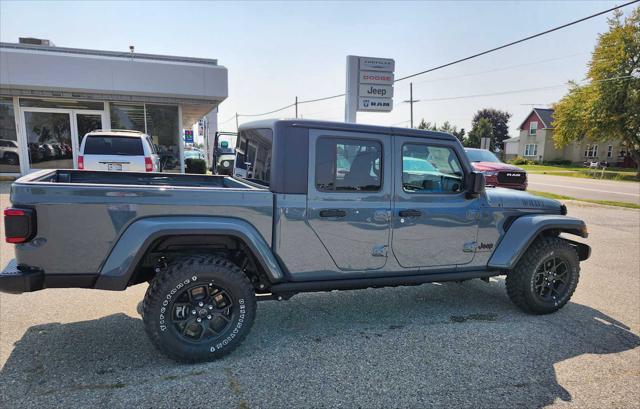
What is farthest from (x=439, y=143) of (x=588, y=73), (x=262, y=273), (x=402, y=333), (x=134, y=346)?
(x=588, y=73)

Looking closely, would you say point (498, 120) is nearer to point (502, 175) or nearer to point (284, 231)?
point (502, 175)

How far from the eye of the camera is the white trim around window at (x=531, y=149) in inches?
2168

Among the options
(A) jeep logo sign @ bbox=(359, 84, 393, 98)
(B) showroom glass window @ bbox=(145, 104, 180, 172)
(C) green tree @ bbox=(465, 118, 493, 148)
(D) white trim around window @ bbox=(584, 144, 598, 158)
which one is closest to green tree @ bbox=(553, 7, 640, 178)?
(D) white trim around window @ bbox=(584, 144, 598, 158)

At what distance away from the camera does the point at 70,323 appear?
3.71 m

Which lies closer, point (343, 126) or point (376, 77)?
point (343, 126)

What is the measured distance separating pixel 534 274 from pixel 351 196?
224cm

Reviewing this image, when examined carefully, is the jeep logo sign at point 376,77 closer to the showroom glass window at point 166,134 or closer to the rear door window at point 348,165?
the rear door window at point 348,165

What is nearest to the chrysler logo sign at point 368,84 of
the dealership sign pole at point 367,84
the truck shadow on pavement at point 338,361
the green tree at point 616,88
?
the dealership sign pole at point 367,84

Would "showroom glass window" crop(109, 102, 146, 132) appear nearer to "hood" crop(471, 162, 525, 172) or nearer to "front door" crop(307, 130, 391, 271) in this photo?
"hood" crop(471, 162, 525, 172)

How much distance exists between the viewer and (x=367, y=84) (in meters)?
9.89

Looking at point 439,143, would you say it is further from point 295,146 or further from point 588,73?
point 588,73

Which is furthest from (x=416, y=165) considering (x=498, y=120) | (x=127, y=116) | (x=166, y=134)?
(x=498, y=120)

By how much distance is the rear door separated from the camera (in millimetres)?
8961

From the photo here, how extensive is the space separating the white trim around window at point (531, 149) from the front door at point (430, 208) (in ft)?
192
